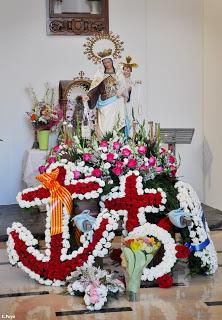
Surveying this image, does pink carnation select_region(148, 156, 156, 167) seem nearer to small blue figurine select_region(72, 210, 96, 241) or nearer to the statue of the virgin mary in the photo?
small blue figurine select_region(72, 210, 96, 241)

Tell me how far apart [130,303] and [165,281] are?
1.52 feet

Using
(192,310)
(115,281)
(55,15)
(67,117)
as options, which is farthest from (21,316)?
(55,15)

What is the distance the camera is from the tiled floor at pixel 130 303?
165 inches

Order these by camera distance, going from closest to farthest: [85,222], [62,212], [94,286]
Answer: [94,286], [85,222], [62,212]

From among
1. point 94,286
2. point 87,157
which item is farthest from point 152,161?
point 94,286

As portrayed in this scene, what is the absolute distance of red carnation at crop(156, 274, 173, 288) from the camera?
4.83m

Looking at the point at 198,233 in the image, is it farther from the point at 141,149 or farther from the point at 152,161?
the point at 141,149

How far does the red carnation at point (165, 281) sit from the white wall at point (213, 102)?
4433 mm

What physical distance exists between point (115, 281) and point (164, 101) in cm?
540

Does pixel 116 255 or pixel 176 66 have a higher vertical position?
pixel 176 66

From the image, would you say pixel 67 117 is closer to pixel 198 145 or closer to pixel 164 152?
pixel 198 145

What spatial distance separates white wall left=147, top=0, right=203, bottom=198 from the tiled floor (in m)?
4.78

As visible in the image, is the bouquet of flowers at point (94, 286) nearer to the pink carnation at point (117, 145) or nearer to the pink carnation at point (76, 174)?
the pink carnation at point (76, 174)

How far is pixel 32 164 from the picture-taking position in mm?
8656
